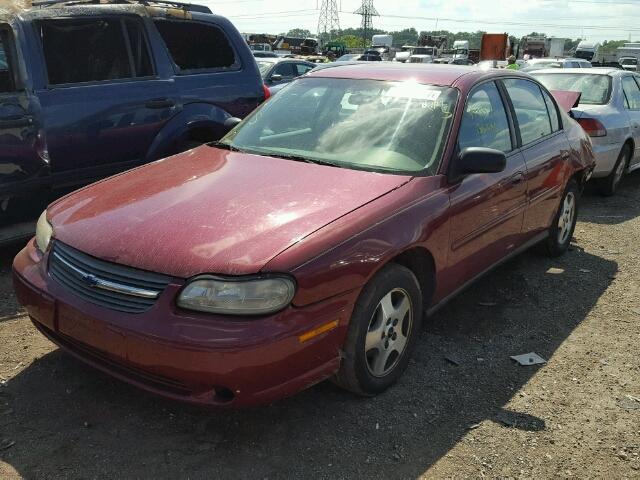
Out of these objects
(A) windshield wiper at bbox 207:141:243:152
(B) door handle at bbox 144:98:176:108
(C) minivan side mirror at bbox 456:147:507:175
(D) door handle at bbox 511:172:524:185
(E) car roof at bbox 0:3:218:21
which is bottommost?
(D) door handle at bbox 511:172:524:185

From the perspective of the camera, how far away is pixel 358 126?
365 cm

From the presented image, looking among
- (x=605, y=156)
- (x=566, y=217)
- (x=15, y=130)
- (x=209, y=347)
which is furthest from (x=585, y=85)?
(x=209, y=347)

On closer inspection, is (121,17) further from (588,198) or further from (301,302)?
(588,198)

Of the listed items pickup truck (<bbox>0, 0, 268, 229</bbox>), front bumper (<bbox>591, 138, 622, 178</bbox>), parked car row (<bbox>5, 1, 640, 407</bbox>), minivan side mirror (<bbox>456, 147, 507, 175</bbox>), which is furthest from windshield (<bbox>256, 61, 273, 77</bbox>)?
minivan side mirror (<bbox>456, 147, 507, 175</bbox>)

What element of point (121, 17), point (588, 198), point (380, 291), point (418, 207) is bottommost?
point (588, 198)

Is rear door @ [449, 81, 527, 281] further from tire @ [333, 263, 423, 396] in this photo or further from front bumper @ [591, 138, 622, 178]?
front bumper @ [591, 138, 622, 178]

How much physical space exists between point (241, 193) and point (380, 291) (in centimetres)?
87

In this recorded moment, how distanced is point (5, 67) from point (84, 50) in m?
0.62

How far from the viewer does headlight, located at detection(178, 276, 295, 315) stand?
8.02 ft

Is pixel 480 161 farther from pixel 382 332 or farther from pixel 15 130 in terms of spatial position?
pixel 15 130

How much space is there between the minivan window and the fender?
553mm

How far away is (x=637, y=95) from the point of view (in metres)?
8.38

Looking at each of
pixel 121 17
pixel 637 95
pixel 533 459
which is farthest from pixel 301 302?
pixel 637 95

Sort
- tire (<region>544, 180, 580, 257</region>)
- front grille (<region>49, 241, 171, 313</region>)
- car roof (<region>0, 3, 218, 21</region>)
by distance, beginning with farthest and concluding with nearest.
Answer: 1. tire (<region>544, 180, 580, 257</region>)
2. car roof (<region>0, 3, 218, 21</region>)
3. front grille (<region>49, 241, 171, 313</region>)
